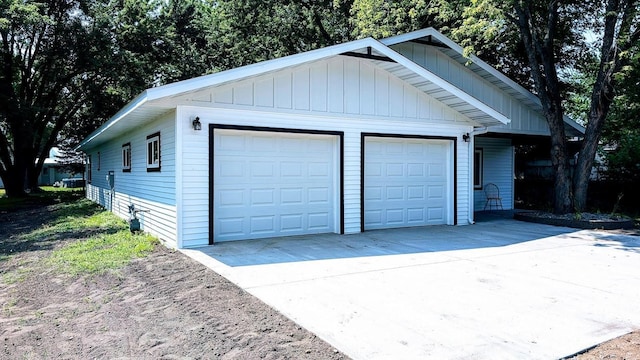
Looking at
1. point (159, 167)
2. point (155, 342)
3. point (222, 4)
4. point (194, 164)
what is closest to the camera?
point (155, 342)

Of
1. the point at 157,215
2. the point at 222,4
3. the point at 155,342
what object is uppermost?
the point at 222,4

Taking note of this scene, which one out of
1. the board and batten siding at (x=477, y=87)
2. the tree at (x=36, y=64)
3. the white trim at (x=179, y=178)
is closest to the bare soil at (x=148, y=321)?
the white trim at (x=179, y=178)

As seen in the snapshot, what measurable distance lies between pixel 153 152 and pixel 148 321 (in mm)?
5407

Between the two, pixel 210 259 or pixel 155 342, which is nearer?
pixel 155 342

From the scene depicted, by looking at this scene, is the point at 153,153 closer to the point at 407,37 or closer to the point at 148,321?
the point at 148,321

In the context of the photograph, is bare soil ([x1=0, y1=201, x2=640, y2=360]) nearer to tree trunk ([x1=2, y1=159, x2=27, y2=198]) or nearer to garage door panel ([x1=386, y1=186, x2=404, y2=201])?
garage door panel ([x1=386, y1=186, x2=404, y2=201])

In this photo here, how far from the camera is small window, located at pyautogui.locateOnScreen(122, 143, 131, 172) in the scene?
1111cm

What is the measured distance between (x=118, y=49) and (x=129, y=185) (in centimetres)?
1219

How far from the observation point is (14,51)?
21047 mm

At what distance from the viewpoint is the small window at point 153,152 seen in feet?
27.0

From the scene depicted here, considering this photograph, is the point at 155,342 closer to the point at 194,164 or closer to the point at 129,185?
the point at 194,164

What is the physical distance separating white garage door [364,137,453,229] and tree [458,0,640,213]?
323 centimetres

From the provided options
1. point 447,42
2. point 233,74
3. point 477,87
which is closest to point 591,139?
point 477,87

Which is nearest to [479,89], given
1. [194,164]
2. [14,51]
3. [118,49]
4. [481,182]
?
[481,182]
